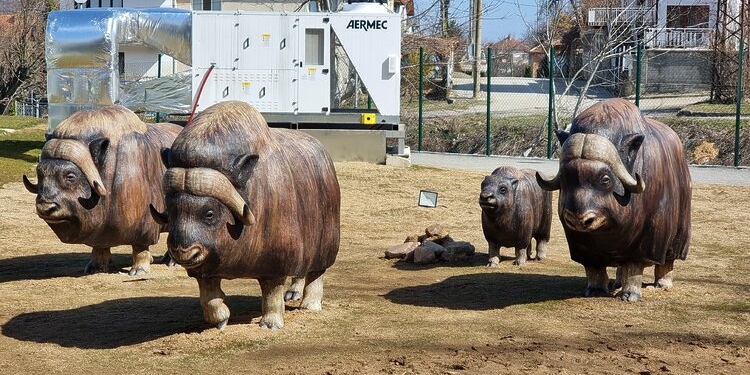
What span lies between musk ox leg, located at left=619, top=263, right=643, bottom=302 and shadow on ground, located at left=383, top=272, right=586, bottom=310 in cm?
53

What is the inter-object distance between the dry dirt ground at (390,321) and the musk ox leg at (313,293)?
0.14 metres

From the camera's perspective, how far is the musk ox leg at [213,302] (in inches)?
325

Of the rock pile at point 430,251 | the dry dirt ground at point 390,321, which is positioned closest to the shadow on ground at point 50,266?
the dry dirt ground at point 390,321

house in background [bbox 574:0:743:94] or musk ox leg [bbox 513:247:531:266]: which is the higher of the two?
house in background [bbox 574:0:743:94]

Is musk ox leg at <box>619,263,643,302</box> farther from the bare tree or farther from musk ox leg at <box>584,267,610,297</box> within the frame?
the bare tree

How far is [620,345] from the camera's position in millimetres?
8133

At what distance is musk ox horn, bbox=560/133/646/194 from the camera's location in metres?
9.16

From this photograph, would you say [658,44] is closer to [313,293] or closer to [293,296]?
[293,296]

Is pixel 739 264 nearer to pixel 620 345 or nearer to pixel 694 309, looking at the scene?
pixel 694 309

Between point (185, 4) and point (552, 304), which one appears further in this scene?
point (185, 4)

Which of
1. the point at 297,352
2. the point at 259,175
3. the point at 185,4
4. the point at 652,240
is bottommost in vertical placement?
the point at 297,352

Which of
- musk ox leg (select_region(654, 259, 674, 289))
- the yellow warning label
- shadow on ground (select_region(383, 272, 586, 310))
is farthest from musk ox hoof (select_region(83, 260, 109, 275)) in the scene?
the yellow warning label

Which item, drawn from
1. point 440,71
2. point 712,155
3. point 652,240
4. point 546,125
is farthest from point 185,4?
point 652,240

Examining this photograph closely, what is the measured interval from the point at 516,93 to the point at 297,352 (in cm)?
2914
